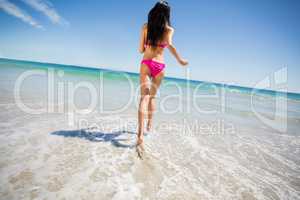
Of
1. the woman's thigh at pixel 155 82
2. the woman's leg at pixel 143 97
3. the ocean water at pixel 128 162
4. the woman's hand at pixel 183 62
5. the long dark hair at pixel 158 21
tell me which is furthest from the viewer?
the woman's thigh at pixel 155 82

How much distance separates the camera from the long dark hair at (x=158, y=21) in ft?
7.13

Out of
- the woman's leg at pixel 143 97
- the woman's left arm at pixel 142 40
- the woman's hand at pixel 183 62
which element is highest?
the woman's left arm at pixel 142 40

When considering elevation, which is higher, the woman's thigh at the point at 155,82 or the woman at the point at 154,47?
the woman at the point at 154,47

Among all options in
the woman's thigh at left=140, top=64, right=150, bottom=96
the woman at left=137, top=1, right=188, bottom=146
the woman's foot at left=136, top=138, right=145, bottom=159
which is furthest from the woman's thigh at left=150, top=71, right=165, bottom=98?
the woman's foot at left=136, top=138, right=145, bottom=159

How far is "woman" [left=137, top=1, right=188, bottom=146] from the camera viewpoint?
2203 millimetres

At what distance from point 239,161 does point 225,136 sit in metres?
1.14

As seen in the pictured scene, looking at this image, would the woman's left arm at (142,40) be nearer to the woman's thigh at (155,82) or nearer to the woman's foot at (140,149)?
the woman's thigh at (155,82)

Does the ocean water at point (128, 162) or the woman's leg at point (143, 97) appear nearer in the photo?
the ocean water at point (128, 162)

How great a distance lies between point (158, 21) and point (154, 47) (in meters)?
0.35

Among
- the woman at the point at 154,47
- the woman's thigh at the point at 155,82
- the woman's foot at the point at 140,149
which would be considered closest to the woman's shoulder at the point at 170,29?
the woman at the point at 154,47

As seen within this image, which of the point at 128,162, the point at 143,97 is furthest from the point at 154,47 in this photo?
the point at 128,162

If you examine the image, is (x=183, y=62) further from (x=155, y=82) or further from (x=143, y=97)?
(x=143, y=97)

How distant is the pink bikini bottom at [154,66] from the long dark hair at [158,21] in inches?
9.8

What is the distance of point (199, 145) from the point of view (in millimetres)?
2957
